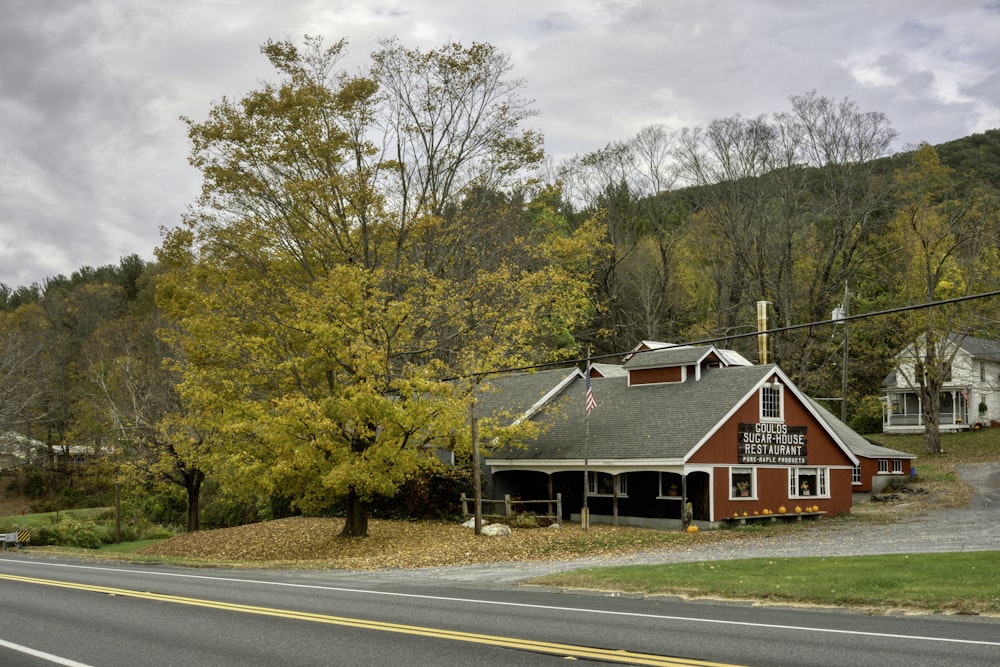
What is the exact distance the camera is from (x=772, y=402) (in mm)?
35500

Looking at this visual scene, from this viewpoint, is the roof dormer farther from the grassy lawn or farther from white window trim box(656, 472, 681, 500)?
the grassy lawn

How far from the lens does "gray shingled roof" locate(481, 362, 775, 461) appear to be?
32844 millimetres

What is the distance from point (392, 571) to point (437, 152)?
48.0 ft

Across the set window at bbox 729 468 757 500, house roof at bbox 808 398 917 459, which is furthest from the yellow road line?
house roof at bbox 808 398 917 459

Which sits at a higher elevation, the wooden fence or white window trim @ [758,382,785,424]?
white window trim @ [758,382,785,424]

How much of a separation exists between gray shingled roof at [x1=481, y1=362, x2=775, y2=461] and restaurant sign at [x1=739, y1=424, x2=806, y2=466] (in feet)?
5.04

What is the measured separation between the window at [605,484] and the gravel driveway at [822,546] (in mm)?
6314

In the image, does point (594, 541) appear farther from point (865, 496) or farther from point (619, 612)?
point (865, 496)

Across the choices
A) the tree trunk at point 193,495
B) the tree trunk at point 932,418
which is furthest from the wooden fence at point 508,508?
the tree trunk at point 932,418

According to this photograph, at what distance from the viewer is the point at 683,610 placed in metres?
14.2

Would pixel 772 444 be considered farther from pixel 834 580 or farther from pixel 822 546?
pixel 834 580

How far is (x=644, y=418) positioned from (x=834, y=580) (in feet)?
60.8

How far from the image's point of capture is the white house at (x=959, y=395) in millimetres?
63125

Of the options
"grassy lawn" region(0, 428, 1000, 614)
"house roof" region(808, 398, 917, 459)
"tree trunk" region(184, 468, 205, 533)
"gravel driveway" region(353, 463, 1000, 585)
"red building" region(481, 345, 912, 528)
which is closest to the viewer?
"grassy lawn" region(0, 428, 1000, 614)
